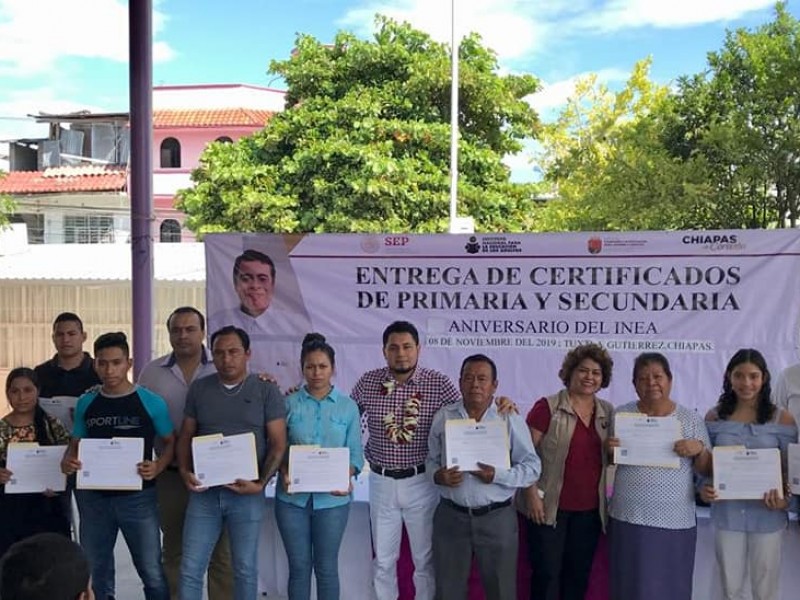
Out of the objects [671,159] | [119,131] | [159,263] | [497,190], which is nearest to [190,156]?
[119,131]

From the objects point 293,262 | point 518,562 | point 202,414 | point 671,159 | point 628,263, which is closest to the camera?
point 202,414

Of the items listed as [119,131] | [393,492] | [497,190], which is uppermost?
[119,131]

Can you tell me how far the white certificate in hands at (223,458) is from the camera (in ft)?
11.5

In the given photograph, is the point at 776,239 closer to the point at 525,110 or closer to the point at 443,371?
the point at 443,371

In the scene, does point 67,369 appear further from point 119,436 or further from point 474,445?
point 474,445

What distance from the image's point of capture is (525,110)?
1523cm

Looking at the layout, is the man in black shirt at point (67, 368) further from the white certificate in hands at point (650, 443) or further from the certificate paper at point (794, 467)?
the certificate paper at point (794, 467)

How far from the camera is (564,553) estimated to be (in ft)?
11.8

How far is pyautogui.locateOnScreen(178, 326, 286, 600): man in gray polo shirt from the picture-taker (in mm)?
3584

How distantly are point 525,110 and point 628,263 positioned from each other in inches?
455

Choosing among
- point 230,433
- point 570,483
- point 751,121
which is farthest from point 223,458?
point 751,121

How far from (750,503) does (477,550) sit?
4.04ft

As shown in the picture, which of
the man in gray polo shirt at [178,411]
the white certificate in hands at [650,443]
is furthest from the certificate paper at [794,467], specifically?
the man in gray polo shirt at [178,411]

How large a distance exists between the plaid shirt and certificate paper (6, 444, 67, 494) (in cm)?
147
